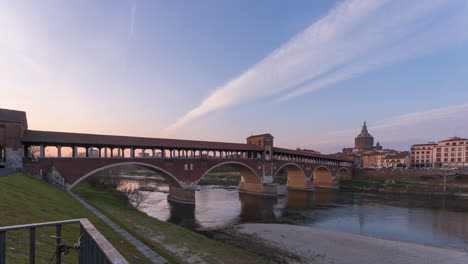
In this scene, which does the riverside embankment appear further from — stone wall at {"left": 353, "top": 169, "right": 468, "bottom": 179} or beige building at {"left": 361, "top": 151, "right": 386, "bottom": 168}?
beige building at {"left": 361, "top": 151, "right": 386, "bottom": 168}

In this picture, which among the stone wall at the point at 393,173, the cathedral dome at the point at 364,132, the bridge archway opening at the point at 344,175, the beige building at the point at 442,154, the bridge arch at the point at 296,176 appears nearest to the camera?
the bridge arch at the point at 296,176

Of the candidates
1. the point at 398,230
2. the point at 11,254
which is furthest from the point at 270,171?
the point at 11,254

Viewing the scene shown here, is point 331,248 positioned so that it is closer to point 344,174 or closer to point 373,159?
point 344,174

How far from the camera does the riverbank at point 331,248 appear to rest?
15680 mm

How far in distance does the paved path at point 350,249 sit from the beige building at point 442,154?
281 ft

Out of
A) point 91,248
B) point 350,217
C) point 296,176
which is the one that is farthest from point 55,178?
point 296,176

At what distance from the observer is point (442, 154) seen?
286 ft

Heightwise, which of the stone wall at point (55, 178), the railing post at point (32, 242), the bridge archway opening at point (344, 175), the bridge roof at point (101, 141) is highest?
the bridge roof at point (101, 141)

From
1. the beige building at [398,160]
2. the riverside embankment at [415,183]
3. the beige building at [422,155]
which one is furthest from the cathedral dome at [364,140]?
the riverside embankment at [415,183]

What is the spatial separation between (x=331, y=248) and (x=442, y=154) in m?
97.9

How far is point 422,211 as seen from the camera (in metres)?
33.8

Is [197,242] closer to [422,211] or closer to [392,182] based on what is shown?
[422,211]

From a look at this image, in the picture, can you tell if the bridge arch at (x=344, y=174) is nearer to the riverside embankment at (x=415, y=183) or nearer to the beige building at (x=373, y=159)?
the riverside embankment at (x=415, y=183)

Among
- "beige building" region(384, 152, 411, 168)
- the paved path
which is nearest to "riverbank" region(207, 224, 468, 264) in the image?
the paved path
